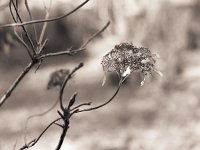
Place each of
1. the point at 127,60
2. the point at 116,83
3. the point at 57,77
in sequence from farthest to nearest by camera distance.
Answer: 1. the point at 116,83
2. the point at 57,77
3. the point at 127,60

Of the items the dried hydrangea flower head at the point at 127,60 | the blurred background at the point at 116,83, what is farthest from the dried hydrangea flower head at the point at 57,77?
the blurred background at the point at 116,83

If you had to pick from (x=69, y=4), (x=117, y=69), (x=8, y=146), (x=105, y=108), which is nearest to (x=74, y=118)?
(x=105, y=108)

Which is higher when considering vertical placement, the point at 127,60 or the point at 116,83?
the point at 116,83

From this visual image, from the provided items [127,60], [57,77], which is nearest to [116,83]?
[57,77]

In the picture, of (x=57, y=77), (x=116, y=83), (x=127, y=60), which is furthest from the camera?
(x=116, y=83)

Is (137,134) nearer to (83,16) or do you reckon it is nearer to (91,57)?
(91,57)

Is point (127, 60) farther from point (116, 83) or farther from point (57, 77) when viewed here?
point (116, 83)

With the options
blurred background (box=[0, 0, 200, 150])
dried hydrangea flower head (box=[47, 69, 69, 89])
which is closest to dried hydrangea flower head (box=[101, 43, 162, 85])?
dried hydrangea flower head (box=[47, 69, 69, 89])

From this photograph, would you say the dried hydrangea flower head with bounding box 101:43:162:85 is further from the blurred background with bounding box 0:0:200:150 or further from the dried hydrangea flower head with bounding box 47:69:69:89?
the blurred background with bounding box 0:0:200:150

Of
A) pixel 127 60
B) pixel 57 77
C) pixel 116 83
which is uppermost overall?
pixel 116 83
